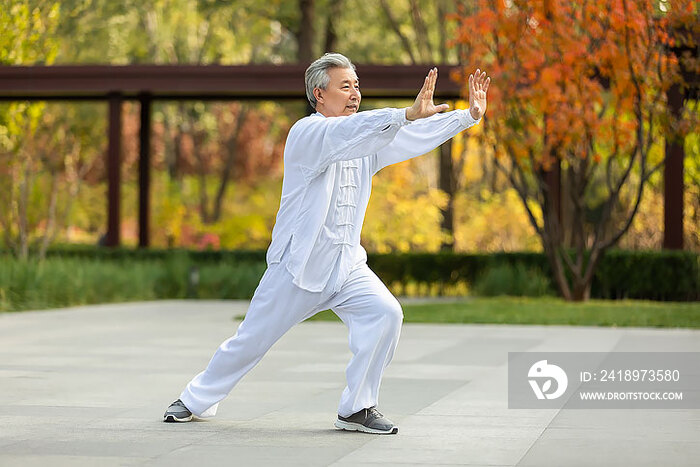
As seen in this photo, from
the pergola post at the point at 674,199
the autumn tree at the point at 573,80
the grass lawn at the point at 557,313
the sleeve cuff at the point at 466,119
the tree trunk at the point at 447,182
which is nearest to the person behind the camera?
the sleeve cuff at the point at 466,119

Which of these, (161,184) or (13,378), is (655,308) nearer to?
(13,378)

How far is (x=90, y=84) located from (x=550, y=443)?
59.7 feet

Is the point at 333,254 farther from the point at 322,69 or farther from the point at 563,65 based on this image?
the point at 563,65

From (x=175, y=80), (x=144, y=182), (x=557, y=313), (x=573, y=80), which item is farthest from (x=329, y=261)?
(x=144, y=182)

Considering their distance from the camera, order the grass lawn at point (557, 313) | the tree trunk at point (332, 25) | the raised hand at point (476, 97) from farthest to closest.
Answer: the tree trunk at point (332, 25), the grass lawn at point (557, 313), the raised hand at point (476, 97)

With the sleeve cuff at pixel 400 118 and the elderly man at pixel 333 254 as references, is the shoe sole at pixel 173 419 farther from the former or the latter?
the sleeve cuff at pixel 400 118

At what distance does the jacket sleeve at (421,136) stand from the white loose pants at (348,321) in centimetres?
65

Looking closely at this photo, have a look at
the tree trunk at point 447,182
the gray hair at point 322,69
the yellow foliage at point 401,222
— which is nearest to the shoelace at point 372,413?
the gray hair at point 322,69

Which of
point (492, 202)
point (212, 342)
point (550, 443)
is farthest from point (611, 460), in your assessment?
point (492, 202)

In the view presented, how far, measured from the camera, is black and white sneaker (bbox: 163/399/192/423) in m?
7.38

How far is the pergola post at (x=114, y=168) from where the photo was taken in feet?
77.6

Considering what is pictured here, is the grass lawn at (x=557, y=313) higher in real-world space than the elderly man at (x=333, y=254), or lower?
lower

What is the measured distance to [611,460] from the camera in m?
6.18

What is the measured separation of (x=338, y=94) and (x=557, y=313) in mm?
10211
